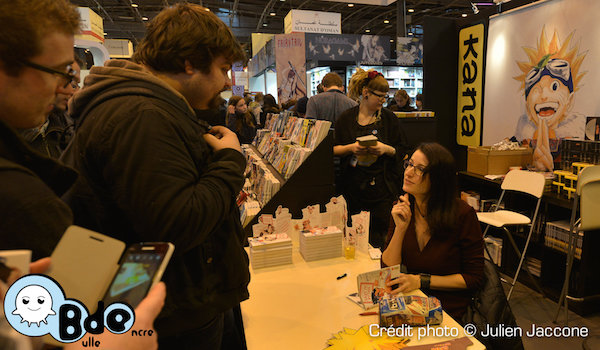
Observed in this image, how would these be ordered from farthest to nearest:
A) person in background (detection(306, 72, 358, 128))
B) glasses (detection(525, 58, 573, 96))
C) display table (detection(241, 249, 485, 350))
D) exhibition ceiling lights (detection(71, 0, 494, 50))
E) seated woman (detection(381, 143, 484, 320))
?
exhibition ceiling lights (detection(71, 0, 494, 50)) → person in background (detection(306, 72, 358, 128)) → glasses (detection(525, 58, 573, 96)) → seated woman (detection(381, 143, 484, 320)) → display table (detection(241, 249, 485, 350))

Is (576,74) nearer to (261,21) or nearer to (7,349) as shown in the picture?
(7,349)

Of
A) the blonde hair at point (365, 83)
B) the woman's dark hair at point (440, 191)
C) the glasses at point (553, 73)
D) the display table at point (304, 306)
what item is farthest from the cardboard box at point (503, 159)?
the display table at point (304, 306)

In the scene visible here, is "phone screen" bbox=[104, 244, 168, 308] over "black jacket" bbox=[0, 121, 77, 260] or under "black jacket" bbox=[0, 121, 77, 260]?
under

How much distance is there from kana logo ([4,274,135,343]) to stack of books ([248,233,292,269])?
1488 mm

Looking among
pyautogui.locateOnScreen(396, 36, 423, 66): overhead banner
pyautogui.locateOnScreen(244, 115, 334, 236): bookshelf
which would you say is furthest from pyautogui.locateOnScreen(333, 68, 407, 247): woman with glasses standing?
pyautogui.locateOnScreen(396, 36, 423, 66): overhead banner

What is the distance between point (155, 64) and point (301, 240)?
1388 mm

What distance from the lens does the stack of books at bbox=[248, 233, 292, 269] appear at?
2.09m

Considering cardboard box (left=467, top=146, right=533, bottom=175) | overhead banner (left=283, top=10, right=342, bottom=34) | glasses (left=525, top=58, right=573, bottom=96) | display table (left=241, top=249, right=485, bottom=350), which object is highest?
overhead banner (left=283, top=10, right=342, bottom=34)

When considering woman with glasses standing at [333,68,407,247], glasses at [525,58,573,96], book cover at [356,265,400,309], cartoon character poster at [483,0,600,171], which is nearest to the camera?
book cover at [356,265,400,309]

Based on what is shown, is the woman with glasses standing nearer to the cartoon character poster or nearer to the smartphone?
the cartoon character poster

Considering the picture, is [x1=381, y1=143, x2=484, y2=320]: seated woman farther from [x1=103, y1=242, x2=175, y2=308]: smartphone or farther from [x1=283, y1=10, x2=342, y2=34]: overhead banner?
[x1=283, y1=10, x2=342, y2=34]: overhead banner

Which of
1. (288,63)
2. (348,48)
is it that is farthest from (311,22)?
(288,63)

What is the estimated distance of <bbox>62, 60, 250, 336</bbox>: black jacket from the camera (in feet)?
3.02

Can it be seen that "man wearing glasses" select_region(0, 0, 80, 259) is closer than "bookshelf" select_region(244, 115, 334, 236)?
Yes
